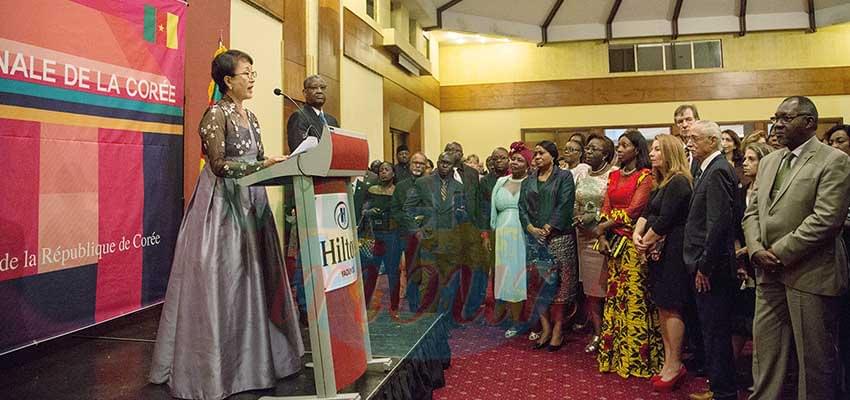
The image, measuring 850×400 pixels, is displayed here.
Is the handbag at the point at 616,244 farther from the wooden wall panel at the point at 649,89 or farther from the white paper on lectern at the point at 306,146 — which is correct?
the wooden wall panel at the point at 649,89

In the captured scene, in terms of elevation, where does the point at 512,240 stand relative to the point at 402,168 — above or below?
below

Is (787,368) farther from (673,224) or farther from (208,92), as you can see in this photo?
(208,92)

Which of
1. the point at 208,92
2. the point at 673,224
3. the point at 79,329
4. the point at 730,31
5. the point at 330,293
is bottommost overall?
the point at 79,329

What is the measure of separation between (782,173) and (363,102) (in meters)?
4.91

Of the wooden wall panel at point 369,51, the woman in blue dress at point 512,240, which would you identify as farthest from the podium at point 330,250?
the wooden wall panel at point 369,51

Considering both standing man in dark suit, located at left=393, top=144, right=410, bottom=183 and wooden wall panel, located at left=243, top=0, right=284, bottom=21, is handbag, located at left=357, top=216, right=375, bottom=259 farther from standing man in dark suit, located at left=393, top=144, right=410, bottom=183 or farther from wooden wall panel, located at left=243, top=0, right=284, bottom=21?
wooden wall panel, located at left=243, top=0, right=284, bottom=21

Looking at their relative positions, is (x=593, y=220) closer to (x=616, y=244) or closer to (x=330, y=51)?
(x=616, y=244)

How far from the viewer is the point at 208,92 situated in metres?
3.40

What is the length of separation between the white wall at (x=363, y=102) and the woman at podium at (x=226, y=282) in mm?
3881

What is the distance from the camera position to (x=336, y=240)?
5.94ft

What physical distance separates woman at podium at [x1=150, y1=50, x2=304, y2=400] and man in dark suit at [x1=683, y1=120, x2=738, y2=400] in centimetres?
179

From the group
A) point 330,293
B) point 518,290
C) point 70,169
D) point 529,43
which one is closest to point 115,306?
point 70,169

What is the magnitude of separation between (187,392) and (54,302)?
1.14 m

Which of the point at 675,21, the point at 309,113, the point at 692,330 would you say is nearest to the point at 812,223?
the point at 692,330
